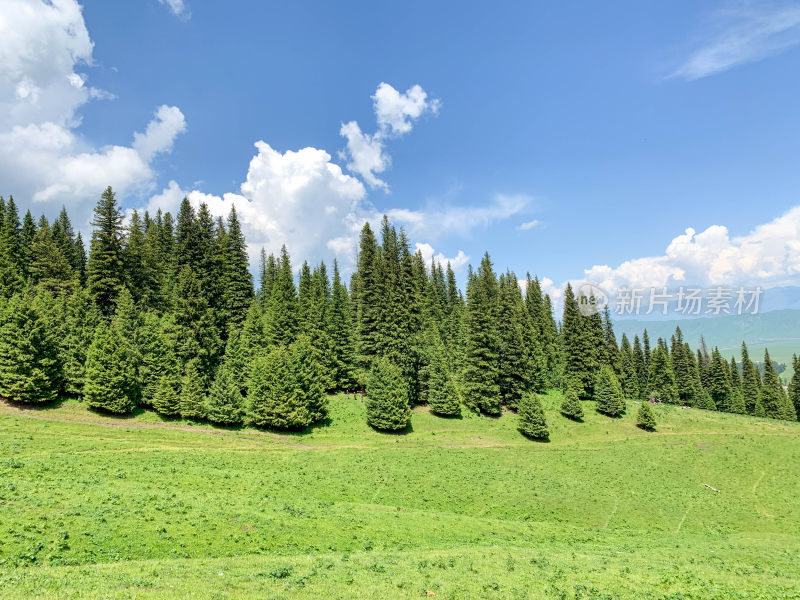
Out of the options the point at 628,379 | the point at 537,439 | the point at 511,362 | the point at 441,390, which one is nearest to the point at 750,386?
the point at 628,379

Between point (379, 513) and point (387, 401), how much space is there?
2052 cm

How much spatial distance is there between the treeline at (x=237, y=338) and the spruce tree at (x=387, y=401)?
180 mm

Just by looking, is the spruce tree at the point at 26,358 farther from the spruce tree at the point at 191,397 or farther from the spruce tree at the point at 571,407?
the spruce tree at the point at 571,407

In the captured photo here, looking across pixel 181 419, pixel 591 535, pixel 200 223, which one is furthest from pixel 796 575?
pixel 200 223

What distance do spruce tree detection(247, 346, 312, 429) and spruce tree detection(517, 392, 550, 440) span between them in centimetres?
2867

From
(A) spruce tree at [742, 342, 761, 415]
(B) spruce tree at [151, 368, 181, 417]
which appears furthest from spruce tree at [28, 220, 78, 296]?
(A) spruce tree at [742, 342, 761, 415]

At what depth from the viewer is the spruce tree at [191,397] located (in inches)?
1578

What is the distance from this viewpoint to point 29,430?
31891 mm

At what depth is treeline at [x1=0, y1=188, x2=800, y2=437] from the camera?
3978 cm

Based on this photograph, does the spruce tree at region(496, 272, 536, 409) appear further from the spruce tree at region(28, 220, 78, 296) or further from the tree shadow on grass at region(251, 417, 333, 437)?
the spruce tree at region(28, 220, 78, 296)

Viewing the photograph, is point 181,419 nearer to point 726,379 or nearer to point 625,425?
point 625,425

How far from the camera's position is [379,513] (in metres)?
24.5

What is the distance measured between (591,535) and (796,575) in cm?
1030

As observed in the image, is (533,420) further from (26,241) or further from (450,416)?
(26,241)
